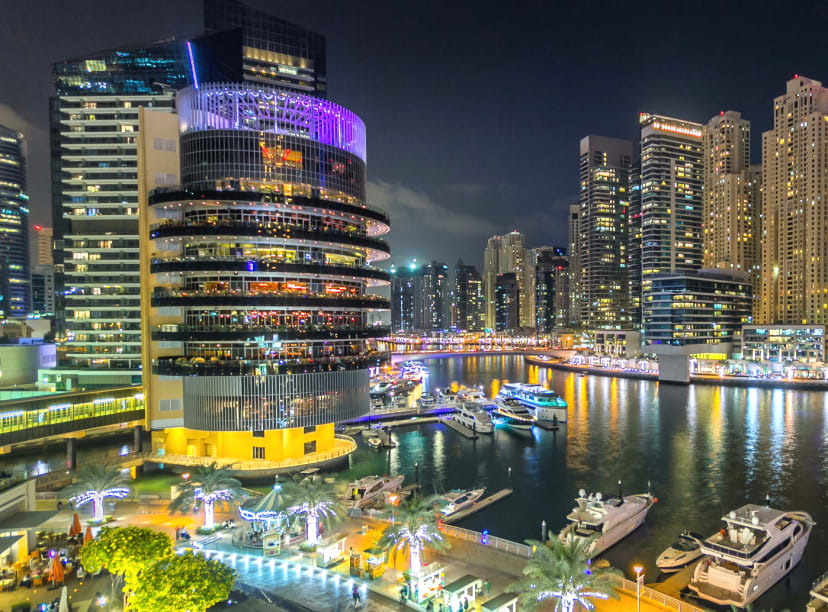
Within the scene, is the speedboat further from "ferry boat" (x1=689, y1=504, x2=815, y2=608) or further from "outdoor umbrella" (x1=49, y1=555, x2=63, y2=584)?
"outdoor umbrella" (x1=49, y1=555, x2=63, y2=584)

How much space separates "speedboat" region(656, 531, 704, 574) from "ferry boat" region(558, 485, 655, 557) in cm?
369

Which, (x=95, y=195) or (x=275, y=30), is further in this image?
(x=275, y=30)

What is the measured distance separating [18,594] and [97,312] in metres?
69.7

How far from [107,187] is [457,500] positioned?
257 ft

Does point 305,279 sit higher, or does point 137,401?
point 305,279

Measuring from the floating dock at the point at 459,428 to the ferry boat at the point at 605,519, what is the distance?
117 feet

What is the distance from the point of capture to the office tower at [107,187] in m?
85.4

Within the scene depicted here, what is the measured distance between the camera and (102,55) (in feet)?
315

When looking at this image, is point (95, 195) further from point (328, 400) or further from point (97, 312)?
point (328, 400)

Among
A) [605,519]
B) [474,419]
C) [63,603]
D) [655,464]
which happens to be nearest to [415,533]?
[63,603]

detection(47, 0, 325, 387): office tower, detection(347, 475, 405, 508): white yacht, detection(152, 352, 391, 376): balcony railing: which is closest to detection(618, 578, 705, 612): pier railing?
detection(347, 475, 405, 508): white yacht

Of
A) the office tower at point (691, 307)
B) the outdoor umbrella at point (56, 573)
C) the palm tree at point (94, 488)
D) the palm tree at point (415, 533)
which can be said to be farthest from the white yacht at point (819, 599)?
the office tower at point (691, 307)

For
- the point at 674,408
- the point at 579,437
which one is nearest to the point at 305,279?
the point at 579,437

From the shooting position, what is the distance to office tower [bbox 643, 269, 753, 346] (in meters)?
159
